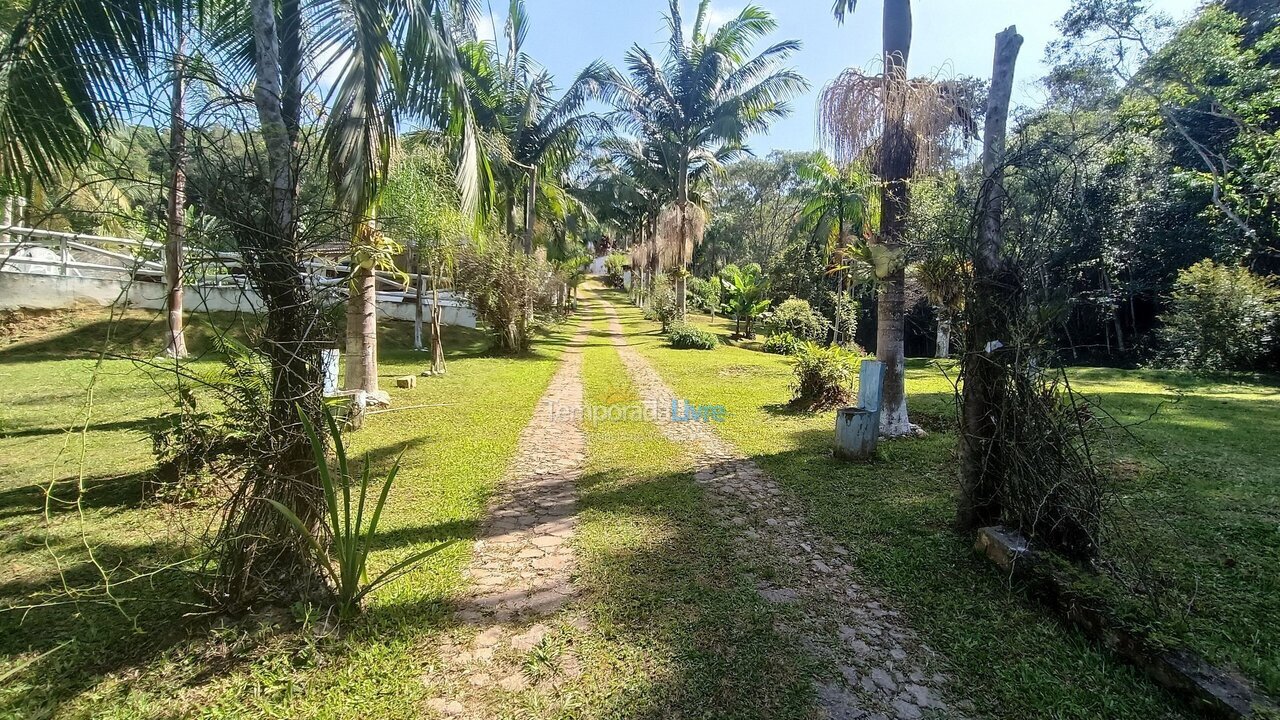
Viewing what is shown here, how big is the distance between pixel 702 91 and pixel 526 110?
6276 mm

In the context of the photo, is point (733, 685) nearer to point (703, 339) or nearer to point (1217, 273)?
point (703, 339)

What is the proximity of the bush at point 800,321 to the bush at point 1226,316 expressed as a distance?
8.83m

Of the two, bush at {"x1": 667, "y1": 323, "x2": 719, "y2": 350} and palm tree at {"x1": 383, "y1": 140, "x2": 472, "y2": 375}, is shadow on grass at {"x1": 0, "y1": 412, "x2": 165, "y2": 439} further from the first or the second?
bush at {"x1": 667, "y1": 323, "x2": 719, "y2": 350}

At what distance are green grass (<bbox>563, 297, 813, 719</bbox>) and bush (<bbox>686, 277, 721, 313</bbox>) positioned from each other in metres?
23.9

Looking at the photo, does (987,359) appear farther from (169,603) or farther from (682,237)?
(682,237)

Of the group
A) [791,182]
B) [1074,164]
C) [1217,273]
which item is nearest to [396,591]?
[1074,164]

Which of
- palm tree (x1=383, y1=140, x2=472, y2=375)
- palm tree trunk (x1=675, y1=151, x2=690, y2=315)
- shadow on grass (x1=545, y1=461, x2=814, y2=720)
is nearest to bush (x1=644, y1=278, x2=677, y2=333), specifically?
palm tree trunk (x1=675, y1=151, x2=690, y2=315)

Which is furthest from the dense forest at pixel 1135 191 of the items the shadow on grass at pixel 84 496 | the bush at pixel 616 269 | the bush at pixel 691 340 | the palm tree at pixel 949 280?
the bush at pixel 616 269

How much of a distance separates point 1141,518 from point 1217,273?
13492 millimetres

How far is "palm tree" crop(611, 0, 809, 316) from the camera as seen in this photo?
→ 17.2 meters

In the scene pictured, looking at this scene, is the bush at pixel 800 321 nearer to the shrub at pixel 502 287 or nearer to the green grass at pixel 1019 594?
the shrub at pixel 502 287

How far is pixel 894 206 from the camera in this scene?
20.9 feet

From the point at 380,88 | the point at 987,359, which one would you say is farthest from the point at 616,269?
the point at 987,359

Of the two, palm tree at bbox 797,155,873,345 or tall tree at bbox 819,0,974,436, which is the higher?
palm tree at bbox 797,155,873,345
